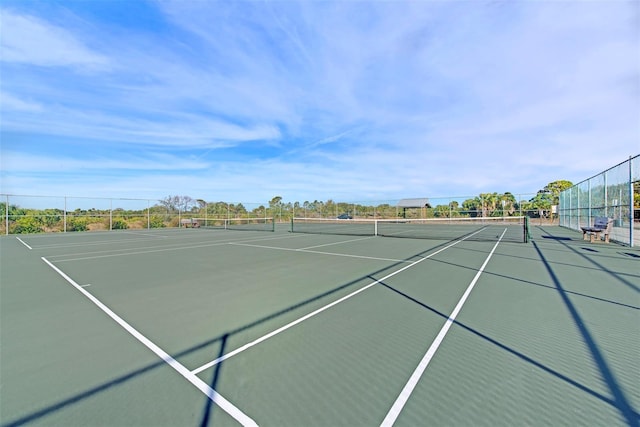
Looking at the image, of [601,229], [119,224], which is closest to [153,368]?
[601,229]

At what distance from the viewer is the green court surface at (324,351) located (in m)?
1.92

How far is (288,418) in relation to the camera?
184cm

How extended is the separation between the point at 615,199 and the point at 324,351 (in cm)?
1382

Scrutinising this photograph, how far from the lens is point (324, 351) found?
2.71 m

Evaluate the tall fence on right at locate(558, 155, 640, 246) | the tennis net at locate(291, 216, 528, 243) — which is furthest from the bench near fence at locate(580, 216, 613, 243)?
the tennis net at locate(291, 216, 528, 243)

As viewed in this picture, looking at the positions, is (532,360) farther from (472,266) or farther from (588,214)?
(588,214)

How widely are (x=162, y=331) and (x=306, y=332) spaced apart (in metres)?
1.69

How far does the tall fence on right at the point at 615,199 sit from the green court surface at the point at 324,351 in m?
5.67

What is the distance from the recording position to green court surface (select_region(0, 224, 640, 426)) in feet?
6.31

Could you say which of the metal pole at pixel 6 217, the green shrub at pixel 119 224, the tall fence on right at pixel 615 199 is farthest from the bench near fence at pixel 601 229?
the metal pole at pixel 6 217

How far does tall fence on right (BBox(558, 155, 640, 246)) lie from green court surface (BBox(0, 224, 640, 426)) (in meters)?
5.67

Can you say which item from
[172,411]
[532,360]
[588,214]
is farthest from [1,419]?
[588,214]

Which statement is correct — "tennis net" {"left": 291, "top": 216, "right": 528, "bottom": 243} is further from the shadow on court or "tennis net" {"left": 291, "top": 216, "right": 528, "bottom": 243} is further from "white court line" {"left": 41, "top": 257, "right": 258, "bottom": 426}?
"white court line" {"left": 41, "top": 257, "right": 258, "bottom": 426}

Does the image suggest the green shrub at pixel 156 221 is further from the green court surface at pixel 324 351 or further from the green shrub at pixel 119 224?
the green court surface at pixel 324 351
